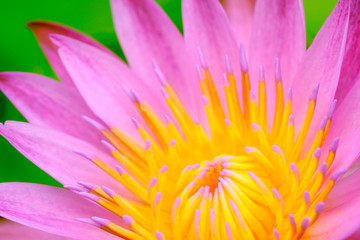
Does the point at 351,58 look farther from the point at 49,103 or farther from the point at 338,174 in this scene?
the point at 49,103

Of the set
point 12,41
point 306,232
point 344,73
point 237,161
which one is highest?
point 12,41

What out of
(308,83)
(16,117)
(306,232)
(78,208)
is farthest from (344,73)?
(16,117)

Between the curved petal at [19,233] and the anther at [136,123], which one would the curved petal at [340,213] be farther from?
the curved petal at [19,233]

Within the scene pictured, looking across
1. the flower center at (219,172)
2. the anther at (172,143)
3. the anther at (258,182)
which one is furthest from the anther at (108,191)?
the anther at (258,182)

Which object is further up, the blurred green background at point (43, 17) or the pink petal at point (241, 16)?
the blurred green background at point (43, 17)

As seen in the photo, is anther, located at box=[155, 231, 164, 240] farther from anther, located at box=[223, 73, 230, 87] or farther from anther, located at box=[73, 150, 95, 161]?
anther, located at box=[223, 73, 230, 87]

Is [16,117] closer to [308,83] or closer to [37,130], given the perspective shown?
[37,130]
